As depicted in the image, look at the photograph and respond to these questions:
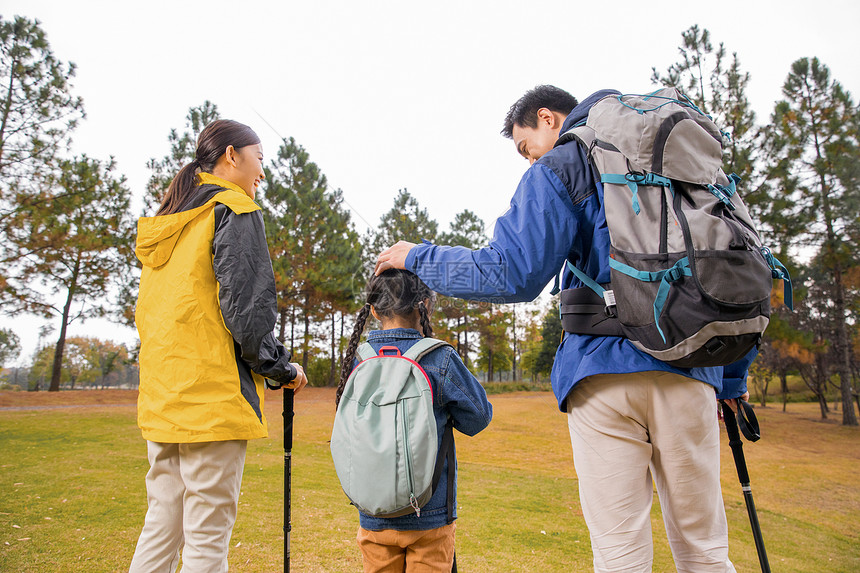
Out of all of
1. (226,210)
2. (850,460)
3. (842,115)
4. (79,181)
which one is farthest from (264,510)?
(842,115)

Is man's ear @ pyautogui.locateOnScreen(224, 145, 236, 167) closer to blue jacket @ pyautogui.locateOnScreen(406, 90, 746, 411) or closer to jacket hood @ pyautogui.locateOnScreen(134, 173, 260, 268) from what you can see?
jacket hood @ pyautogui.locateOnScreen(134, 173, 260, 268)

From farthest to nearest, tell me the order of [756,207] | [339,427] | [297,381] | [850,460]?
[756,207], [850,460], [297,381], [339,427]

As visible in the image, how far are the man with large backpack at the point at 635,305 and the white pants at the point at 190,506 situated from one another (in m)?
0.87

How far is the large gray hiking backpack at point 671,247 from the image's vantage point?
986mm

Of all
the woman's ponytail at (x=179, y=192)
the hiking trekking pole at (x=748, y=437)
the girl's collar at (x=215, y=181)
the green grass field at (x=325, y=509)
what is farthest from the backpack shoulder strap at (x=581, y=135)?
the green grass field at (x=325, y=509)

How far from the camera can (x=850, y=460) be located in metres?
8.87

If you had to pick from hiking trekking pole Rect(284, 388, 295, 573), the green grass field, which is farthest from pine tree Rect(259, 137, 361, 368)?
hiking trekking pole Rect(284, 388, 295, 573)

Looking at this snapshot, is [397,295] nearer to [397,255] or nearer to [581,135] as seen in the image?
[397,255]

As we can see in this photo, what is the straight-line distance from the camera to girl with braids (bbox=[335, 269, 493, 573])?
1.54 meters

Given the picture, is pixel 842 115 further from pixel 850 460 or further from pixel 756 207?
pixel 850 460

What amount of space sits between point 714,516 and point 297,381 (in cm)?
134

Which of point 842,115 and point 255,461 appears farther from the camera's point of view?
point 842,115

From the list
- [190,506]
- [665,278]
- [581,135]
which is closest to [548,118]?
[581,135]

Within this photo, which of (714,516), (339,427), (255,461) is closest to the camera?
(714,516)
